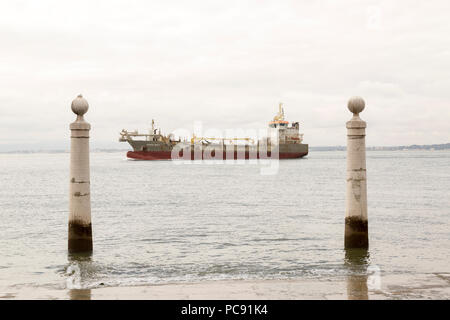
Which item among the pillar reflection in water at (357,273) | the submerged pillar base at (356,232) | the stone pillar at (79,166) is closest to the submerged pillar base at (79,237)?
the stone pillar at (79,166)

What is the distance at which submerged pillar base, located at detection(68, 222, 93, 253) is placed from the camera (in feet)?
35.4

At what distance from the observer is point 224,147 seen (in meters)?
115

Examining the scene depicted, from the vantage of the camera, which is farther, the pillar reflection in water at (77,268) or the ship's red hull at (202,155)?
the ship's red hull at (202,155)

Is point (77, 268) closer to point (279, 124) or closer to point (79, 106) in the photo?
point (79, 106)

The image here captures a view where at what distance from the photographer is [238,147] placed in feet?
379

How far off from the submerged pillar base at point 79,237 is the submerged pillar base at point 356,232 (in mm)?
5914

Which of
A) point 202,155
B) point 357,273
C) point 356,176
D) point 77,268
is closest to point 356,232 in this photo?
point 357,273

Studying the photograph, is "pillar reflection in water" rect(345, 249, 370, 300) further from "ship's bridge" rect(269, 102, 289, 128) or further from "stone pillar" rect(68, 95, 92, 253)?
"ship's bridge" rect(269, 102, 289, 128)

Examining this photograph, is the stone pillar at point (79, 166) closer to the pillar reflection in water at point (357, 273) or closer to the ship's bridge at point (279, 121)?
the pillar reflection in water at point (357, 273)

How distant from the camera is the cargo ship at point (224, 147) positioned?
108188mm

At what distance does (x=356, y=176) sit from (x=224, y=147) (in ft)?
344
